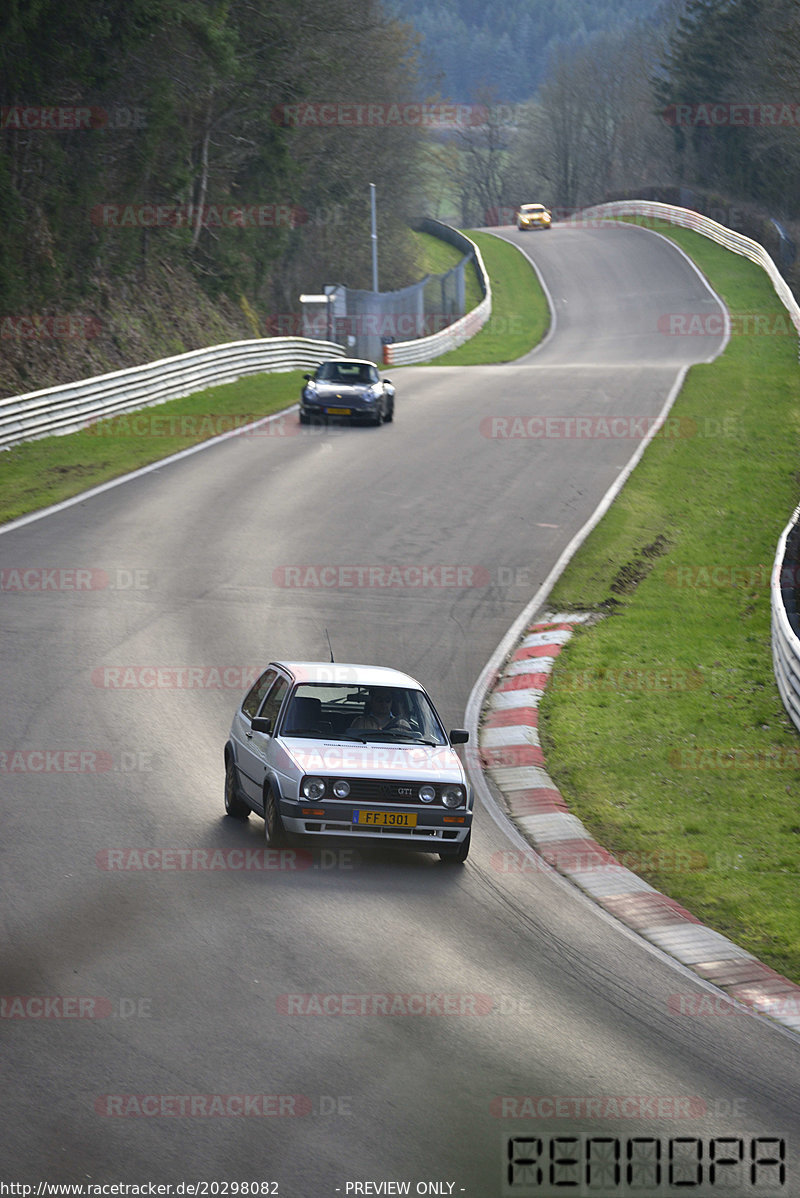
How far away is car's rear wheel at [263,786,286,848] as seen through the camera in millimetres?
10656

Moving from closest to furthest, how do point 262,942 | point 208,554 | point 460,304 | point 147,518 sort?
point 262,942, point 208,554, point 147,518, point 460,304

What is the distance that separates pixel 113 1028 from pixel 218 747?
6039mm

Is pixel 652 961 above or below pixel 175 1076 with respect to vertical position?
below

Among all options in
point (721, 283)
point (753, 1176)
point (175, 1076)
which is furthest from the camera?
point (721, 283)

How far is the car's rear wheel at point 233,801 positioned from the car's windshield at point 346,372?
21830mm

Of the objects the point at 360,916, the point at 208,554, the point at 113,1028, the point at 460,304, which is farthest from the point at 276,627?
the point at 460,304

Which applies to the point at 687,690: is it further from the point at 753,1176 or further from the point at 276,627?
the point at 753,1176

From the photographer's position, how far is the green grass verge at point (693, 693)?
11406 millimetres

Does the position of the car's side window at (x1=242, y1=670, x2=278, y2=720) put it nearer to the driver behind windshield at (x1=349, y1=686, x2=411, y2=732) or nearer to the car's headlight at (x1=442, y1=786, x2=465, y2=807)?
the driver behind windshield at (x1=349, y1=686, x2=411, y2=732)

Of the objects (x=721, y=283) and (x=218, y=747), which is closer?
(x=218, y=747)

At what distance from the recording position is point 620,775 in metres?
13.8

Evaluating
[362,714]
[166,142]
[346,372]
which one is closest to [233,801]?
[362,714]

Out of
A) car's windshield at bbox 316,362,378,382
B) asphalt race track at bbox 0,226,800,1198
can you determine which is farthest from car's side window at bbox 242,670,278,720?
car's windshield at bbox 316,362,378,382

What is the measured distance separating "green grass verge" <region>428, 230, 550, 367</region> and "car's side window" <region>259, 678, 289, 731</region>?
39.1 m
